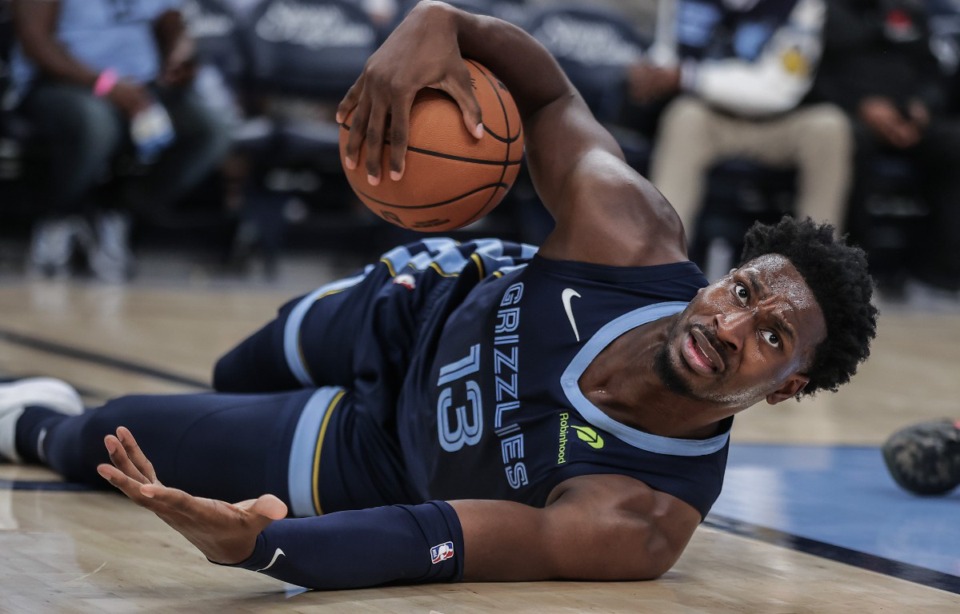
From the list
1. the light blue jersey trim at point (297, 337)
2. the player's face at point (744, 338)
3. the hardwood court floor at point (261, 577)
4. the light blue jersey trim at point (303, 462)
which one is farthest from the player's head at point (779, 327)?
the light blue jersey trim at point (297, 337)

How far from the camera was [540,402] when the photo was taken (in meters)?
2.51

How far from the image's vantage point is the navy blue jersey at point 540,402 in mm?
2432

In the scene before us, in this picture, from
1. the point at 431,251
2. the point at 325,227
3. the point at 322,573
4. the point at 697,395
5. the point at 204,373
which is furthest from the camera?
the point at 325,227

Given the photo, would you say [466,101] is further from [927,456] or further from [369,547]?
[927,456]

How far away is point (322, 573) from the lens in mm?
2172

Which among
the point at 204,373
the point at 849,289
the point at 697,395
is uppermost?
the point at 849,289

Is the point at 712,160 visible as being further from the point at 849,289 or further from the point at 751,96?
the point at 849,289

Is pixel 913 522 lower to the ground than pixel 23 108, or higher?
lower

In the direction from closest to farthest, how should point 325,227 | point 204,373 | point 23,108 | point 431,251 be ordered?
point 431,251, point 204,373, point 23,108, point 325,227

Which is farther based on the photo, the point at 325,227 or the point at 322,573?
the point at 325,227

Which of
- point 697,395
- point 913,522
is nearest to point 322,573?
point 697,395

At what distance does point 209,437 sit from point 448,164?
782mm

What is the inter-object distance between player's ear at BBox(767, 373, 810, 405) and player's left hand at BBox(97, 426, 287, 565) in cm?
93

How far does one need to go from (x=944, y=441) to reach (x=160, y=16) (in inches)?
202
